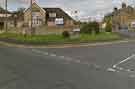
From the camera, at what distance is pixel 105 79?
13531mm

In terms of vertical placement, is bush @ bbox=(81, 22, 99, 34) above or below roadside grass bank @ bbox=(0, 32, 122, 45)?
above

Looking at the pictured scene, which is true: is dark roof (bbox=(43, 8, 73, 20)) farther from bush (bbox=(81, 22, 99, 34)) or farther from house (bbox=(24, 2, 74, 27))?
bush (bbox=(81, 22, 99, 34))

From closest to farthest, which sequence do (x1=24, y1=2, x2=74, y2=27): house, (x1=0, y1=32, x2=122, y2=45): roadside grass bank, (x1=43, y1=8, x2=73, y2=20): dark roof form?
1. (x1=0, y1=32, x2=122, y2=45): roadside grass bank
2. (x1=24, y1=2, x2=74, y2=27): house
3. (x1=43, y1=8, x2=73, y2=20): dark roof

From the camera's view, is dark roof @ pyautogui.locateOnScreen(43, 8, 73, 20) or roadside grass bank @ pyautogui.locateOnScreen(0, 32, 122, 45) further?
dark roof @ pyautogui.locateOnScreen(43, 8, 73, 20)

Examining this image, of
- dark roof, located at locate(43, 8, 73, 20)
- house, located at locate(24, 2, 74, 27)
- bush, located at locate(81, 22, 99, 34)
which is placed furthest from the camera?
dark roof, located at locate(43, 8, 73, 20)

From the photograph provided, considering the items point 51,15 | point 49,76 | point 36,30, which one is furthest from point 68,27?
point 49,76

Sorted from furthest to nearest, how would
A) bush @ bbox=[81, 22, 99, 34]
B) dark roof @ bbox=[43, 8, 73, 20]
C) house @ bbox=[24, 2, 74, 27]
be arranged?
dark roof @ bbox=[43, 8, 73, 20] → house @ bbox=[24, 2, 74, 27] → bush @ bbox=[81, 22, 99, 34]

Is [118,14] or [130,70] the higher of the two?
[118,14]

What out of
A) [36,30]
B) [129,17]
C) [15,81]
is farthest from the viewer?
[129,17]

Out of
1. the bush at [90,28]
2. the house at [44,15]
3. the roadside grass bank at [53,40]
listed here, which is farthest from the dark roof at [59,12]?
the roadside grass bank at [53,40]

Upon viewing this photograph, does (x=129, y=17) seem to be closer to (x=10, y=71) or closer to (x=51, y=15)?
(x=51, y=15)

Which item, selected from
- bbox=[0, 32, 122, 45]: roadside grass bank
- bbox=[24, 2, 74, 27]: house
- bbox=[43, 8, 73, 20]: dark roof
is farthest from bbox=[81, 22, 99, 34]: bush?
bbox=[43, 8, 73, 20]: dark roof

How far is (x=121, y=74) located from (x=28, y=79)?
5081 millimetres

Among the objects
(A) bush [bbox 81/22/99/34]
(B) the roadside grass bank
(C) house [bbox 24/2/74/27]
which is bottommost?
(B) the roadside grass bank
